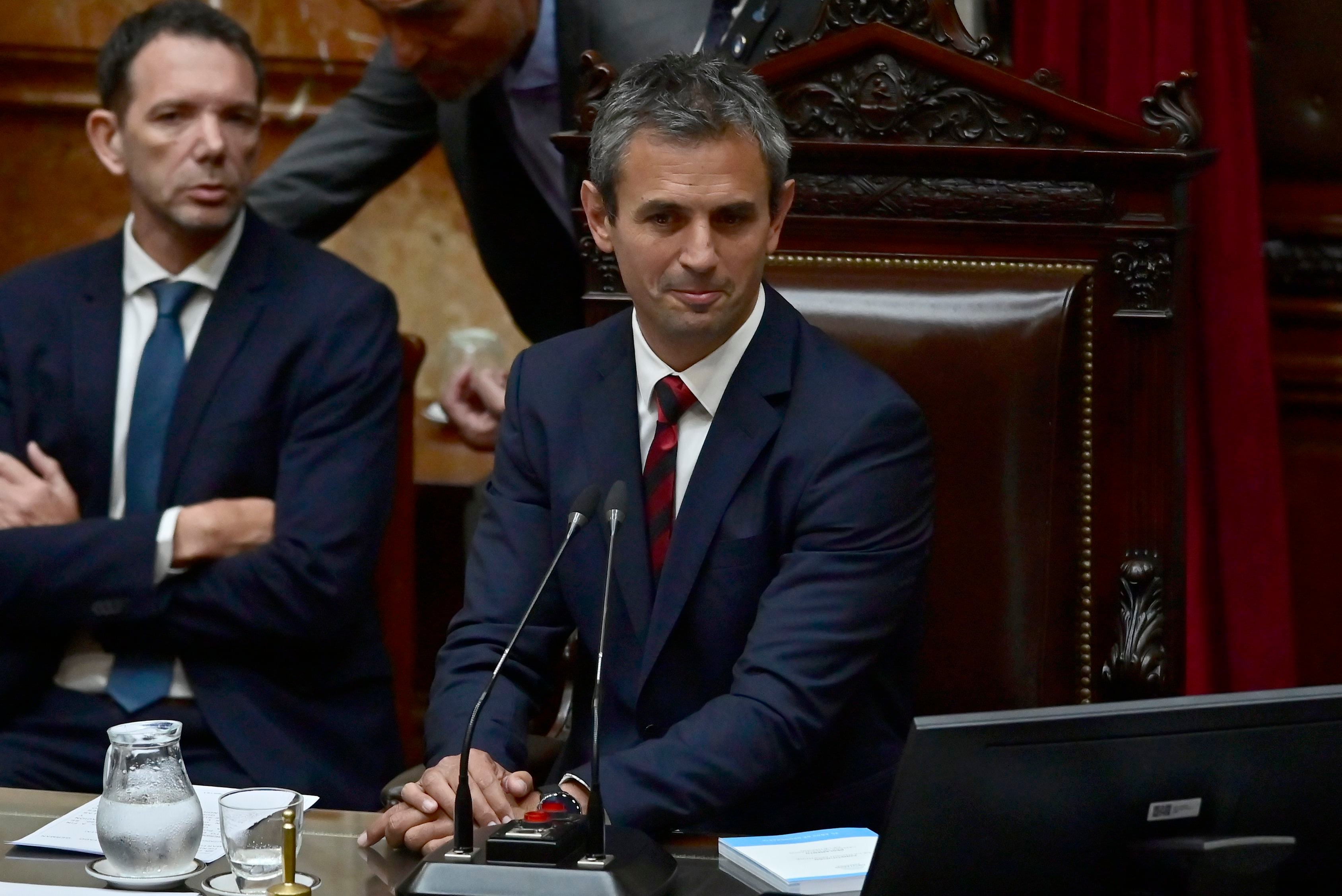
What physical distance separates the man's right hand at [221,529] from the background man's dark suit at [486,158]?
29.4 inches

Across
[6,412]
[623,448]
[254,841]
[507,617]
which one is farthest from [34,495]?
[254,841]

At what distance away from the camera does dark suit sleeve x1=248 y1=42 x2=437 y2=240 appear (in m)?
3.19

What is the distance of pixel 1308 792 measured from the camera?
1.18 meters

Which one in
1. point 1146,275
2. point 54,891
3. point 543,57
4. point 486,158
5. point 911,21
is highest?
point 543,57

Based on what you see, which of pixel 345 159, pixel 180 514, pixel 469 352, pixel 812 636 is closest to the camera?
pixel 812 636

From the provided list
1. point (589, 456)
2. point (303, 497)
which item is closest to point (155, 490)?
point (303, 497)

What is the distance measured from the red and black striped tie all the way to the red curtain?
935 mm

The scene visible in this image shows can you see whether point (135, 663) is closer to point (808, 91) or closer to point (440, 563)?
point (440, 563)

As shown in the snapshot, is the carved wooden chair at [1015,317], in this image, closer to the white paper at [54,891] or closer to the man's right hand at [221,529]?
the man's right hand at [221,529]

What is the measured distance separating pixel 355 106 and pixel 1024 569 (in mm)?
1725

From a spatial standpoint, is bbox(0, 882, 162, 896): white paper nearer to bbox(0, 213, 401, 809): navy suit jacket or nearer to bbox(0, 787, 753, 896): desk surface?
bbox(0, 787, 753, 896): desk surface

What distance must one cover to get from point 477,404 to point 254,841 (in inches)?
66.6

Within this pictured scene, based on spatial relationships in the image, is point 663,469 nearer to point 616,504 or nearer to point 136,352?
point 616,504

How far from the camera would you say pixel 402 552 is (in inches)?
103
